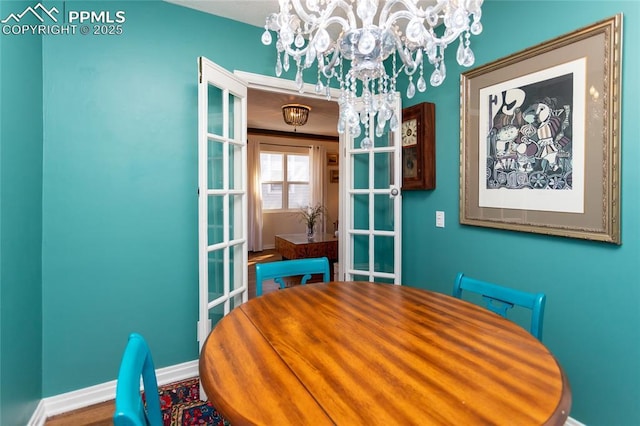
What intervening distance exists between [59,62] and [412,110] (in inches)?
95.6

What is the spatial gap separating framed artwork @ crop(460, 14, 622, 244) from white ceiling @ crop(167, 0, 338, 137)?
1.57 m

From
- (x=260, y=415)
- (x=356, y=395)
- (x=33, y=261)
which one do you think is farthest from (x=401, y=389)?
(x=33, y=261)

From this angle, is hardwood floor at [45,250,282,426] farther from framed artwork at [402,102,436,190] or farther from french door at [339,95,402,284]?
framed artwork at [402,102,436,190]

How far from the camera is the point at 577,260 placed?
1664 millimetres

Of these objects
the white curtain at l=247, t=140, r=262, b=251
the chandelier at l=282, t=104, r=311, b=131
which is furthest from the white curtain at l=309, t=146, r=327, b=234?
the chandelier at l=282, t=104, r=311, b=131

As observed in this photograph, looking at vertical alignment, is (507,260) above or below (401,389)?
above

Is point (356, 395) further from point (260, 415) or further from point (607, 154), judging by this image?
point (607, 154)

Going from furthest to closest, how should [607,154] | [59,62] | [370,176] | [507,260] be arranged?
[370,176] < [507,260] < [59,62] < [607,154]

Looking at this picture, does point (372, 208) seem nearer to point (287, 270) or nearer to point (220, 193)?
point (287, 270)

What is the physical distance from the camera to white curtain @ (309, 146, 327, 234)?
735cm

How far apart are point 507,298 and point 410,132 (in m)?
1.65

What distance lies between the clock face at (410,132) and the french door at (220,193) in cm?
135

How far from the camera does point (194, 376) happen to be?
7.43ft

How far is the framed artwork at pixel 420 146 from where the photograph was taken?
248 cm
